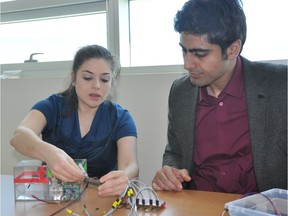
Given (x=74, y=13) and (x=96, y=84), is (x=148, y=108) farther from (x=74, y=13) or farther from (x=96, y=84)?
(x=74, y=13)

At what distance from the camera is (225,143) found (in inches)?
53.9

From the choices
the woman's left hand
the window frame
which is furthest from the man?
the window frame

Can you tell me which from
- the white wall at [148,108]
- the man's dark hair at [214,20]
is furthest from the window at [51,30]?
the man's dark hair at [214,20]

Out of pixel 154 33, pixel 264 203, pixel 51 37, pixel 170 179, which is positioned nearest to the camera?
pixel 264 203

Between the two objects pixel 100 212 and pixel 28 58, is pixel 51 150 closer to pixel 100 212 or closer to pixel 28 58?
pixel 100 212

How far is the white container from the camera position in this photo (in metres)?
0.89

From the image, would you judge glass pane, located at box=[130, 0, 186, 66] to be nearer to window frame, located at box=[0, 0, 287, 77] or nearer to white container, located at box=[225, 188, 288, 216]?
window frame, located at box=[0, 0, 287, 77]

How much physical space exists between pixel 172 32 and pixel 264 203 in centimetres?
133

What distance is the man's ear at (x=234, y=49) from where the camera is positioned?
4.43 feet

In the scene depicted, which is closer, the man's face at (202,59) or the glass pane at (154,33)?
the man's face at (202,59)

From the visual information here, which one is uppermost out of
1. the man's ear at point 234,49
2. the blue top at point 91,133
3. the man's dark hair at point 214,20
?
the man's dark hair at point 214,20

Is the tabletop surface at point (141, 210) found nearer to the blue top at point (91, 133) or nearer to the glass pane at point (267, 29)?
the blue top at point (91, 133)

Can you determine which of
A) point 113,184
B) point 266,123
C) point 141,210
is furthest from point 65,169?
point 266,123

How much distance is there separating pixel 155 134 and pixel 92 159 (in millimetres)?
498
